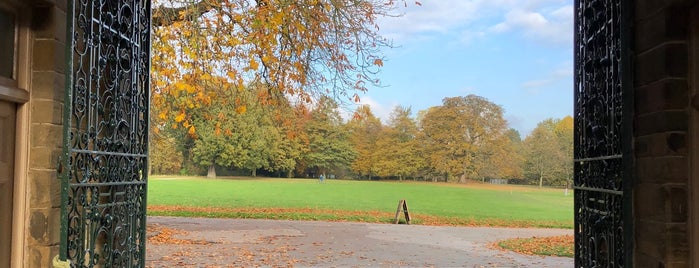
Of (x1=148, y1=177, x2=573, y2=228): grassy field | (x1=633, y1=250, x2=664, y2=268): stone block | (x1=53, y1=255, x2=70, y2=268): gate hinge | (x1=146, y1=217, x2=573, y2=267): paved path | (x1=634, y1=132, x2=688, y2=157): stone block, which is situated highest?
(x1=634, y1=132, x2=688, y2=157): stone block

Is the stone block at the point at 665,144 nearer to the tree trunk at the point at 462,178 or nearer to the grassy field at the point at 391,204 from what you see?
the grassy field at the point at 391,204

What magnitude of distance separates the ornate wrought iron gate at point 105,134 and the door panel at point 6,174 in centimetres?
23

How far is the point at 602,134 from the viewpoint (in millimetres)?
3039

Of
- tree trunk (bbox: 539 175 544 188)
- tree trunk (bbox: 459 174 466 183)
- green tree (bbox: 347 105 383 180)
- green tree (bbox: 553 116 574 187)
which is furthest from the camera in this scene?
green tree (bbox: 347 105 383 180)

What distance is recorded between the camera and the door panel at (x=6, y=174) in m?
2.46

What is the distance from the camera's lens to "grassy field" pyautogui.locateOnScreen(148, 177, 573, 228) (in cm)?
2231

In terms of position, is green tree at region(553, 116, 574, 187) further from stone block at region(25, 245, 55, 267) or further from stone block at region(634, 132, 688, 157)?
stone block at region(25, 245, 55, 267)

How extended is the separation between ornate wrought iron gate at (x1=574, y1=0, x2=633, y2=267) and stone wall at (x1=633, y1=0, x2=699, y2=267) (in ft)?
0.35

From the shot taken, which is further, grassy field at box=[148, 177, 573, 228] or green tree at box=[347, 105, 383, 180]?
green tree at box=[347, 105, 383, 180]

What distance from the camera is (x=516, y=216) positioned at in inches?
1010

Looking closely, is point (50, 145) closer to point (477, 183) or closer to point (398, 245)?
point (398, 245)

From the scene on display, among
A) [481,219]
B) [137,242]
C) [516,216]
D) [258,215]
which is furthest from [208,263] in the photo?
[516,216]

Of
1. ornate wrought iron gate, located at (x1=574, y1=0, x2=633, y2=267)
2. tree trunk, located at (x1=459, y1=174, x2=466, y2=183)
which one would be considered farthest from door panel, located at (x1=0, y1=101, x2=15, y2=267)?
tree trunk, located at (x1=459, y1=174, x2=466, y2=183)

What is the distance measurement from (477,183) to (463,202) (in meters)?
11.0
